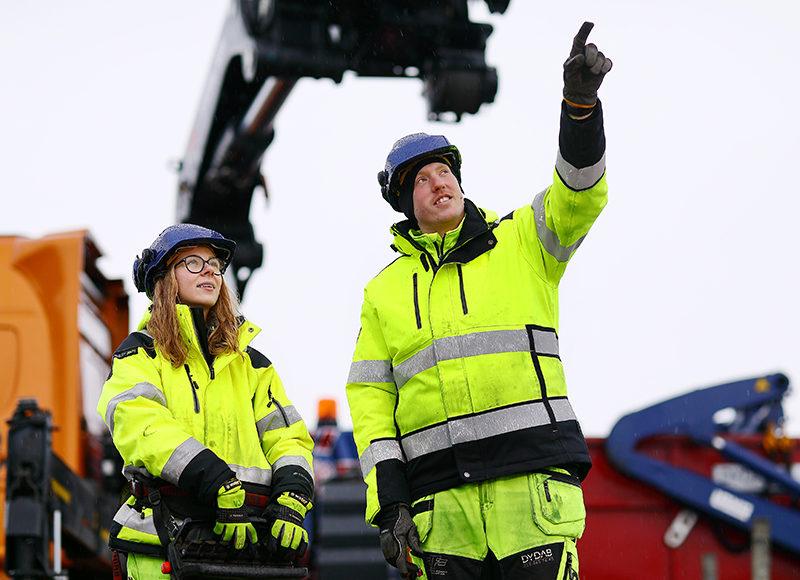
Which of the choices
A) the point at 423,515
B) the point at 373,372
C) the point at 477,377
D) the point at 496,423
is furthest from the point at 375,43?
the point at 423,515

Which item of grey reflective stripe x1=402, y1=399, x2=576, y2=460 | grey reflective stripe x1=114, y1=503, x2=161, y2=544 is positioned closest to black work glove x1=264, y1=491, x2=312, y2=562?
grey reflective stripe x1=114, y1=503, x2=161, y2=544

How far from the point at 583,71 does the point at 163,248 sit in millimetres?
1434

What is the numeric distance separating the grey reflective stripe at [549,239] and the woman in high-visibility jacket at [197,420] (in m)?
0.97

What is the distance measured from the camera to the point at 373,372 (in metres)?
3.27

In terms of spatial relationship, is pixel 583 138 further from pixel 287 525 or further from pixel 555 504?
pixel 287 525

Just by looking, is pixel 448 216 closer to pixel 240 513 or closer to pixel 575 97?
pixel 575 97

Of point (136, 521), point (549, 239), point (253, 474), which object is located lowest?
point (136, 521)

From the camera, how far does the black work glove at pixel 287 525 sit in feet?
10.1

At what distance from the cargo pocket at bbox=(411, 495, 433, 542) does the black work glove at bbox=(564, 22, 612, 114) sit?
1.17 m

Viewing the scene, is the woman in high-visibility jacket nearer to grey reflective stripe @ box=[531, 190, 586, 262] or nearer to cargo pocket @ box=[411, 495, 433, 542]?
cargo pocket @ box=[411, 495, 433, 542]

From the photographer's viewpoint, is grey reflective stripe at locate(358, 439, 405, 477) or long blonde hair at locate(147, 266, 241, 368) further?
long blonde hair at locate(147, 266, 241, 368)

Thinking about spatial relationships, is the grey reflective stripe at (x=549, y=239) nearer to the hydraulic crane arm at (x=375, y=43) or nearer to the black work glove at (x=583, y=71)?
the black work glove at (x=583, y=71)

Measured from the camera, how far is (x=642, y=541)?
7.25 metres

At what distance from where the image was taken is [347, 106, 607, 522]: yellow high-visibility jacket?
2.98 m
